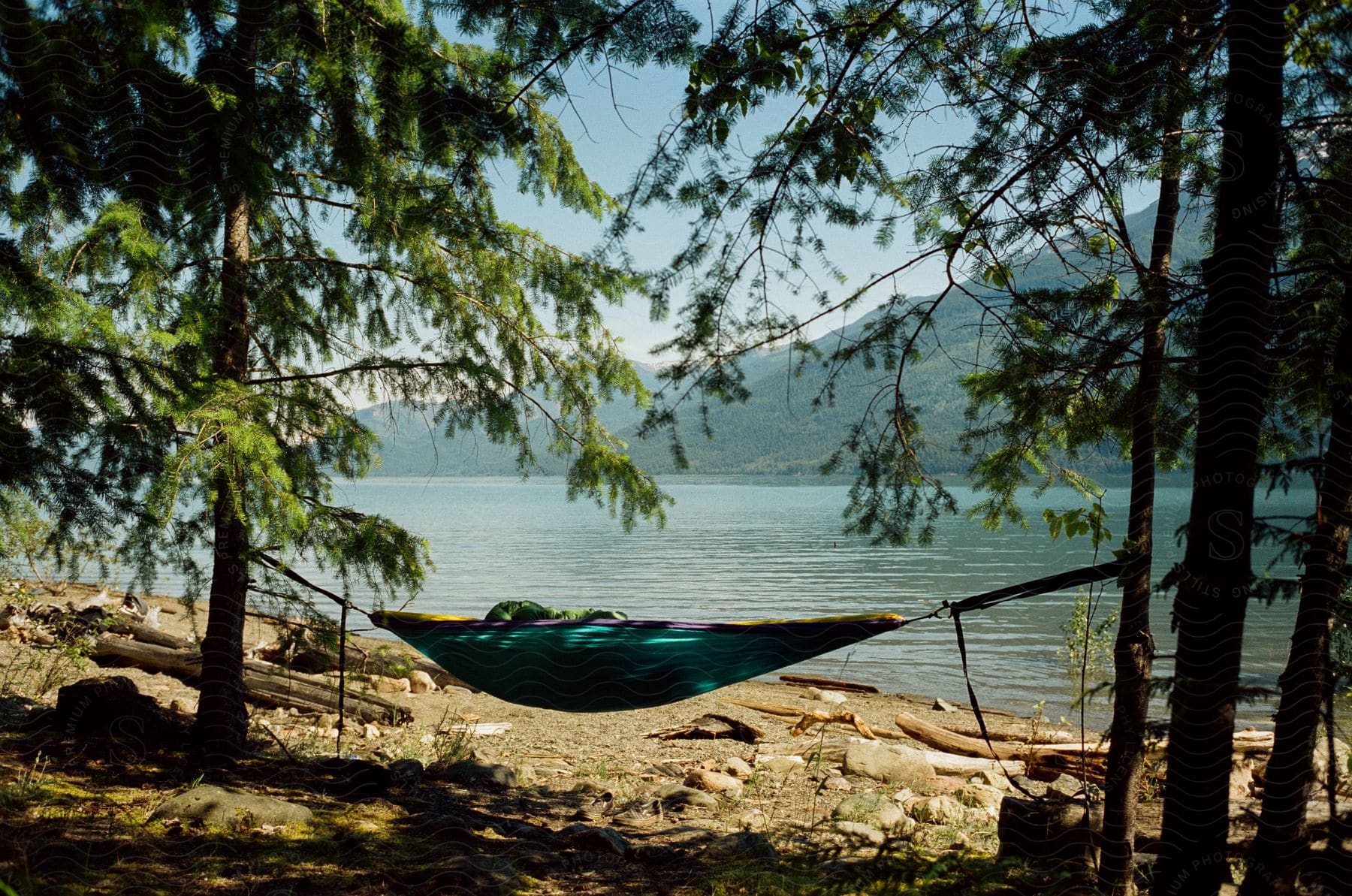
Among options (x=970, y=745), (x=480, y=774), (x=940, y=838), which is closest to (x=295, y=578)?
(x=480, y=774)

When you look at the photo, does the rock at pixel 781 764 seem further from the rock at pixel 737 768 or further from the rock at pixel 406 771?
the rock at pixel 406 771

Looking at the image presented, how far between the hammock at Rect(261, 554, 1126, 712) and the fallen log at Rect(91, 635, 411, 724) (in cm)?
205

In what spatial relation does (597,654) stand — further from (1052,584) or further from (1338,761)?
(1338,761)

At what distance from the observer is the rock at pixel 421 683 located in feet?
22.7

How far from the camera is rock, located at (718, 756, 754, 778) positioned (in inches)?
176

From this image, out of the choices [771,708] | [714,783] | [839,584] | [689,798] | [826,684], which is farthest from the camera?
[839,584]

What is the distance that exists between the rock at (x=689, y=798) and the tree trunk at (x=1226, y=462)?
2215 mm

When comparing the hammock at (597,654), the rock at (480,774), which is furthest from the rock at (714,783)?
the hammock at (597,654)

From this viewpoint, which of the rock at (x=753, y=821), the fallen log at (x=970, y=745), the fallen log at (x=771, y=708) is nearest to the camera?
the rock at (x=753, y=821)

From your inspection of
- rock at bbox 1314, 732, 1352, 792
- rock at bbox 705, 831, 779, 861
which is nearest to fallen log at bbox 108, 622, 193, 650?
rock at bbox 705, 831, 779, 861

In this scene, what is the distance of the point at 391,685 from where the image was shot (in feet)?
22.1

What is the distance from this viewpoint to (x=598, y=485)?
399 centimetres

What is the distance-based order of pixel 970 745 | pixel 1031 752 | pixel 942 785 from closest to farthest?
pixel 942 785 → pixel 1031 752 → pixel 970 745

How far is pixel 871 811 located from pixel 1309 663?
1867mm
